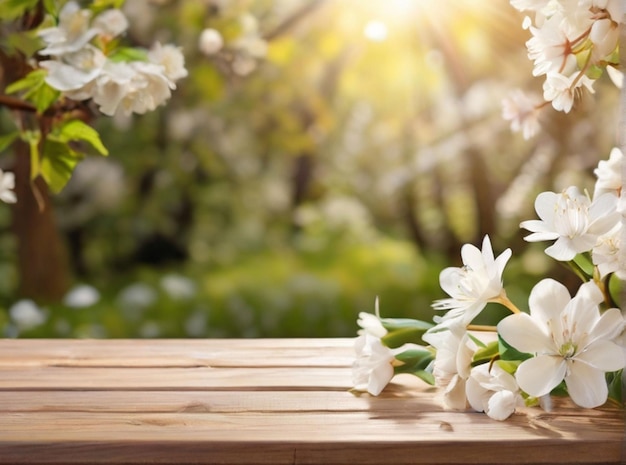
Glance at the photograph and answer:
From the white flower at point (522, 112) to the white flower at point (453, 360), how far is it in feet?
1.06

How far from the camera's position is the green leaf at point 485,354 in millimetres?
916

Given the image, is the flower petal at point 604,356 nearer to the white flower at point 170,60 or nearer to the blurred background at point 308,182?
the white flower at point 170,60

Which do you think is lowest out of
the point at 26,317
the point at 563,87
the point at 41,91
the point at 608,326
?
the point at 608,326

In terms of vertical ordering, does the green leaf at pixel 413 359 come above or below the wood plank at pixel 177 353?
below

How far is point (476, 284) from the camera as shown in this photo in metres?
0.90

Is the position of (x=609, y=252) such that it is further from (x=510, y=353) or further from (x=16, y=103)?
(x=16, y=103)

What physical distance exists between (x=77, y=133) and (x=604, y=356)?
2.24 ft

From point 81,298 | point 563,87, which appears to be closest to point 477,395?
point 563,87

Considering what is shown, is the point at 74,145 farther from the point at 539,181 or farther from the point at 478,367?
the point at 539,181

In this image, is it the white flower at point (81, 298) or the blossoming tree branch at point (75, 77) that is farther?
the white flower at point (81, 298)

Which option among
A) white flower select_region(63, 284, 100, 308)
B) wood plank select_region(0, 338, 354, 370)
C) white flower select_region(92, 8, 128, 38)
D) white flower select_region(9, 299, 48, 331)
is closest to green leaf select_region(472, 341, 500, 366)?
wood plank select_region(0, 338, 354, 370)

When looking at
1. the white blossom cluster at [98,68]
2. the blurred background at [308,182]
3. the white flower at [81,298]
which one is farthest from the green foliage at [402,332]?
the white flower at [81,298]

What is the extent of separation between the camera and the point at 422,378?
0.98m

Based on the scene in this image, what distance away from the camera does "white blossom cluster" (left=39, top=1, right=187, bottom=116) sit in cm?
106
